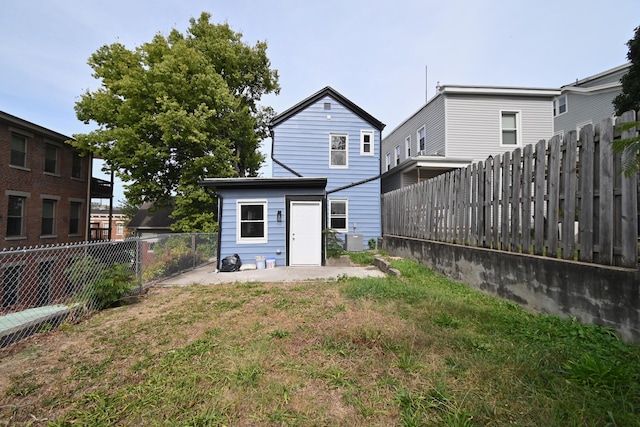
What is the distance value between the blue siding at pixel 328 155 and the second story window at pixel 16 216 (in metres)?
12.5

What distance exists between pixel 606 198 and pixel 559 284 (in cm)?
121

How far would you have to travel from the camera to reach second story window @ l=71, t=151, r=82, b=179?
16.3 metres

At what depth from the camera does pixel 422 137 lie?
15.0 meters

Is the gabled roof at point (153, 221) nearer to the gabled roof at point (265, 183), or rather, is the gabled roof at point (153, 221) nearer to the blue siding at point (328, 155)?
the blue siding at point (328, 155)

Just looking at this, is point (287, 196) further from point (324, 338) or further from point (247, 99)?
point (247, 99)

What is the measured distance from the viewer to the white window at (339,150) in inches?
526

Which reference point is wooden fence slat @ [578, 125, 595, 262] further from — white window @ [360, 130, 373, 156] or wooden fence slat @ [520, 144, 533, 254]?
white window @ [360, 130, 373, 156]

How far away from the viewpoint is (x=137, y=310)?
4.73 m

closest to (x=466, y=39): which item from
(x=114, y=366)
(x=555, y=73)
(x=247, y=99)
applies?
(x=555, y=73)

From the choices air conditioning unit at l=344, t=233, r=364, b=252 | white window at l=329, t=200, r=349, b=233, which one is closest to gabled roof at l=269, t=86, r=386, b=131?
white window at l=329, t=200, r=349, b=233

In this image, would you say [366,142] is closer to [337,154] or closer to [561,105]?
[337,154]

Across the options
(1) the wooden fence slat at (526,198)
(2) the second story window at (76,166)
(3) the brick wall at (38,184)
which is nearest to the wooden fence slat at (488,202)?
(1) the wooden fence slat at (526,198)

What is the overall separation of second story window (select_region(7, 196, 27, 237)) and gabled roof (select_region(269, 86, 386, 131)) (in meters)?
12.8

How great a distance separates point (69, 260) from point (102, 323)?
52.3 inches
